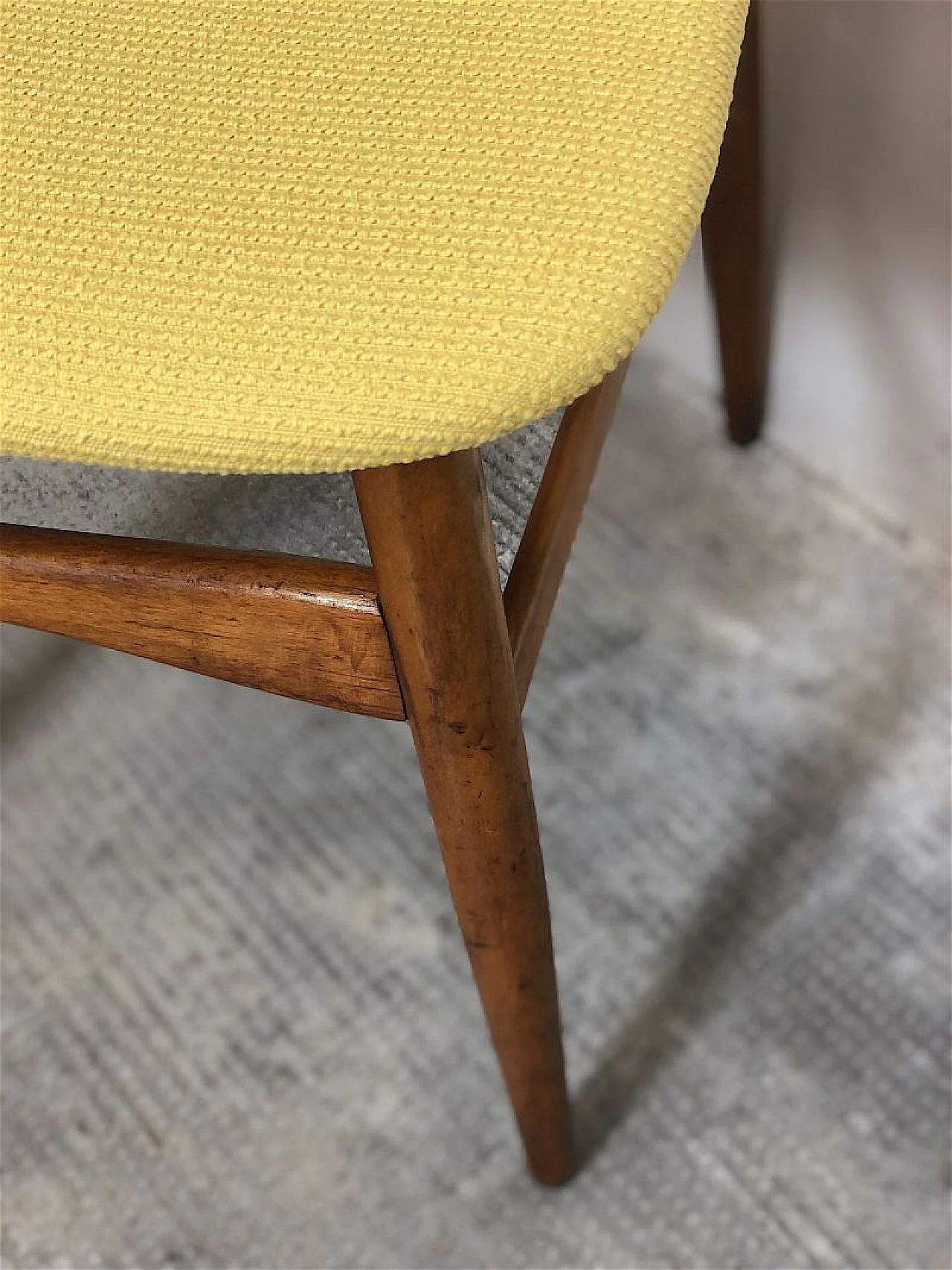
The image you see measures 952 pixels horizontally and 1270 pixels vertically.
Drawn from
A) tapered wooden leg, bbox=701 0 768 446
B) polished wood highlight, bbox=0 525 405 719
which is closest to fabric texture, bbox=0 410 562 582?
polished wood highlight, bbox=0 525 405 719

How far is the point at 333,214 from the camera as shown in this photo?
267 mm

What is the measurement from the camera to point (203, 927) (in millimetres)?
652

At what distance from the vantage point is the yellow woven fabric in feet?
0.82

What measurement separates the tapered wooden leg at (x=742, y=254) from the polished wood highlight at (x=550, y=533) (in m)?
0.14

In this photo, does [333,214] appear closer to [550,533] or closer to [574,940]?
[550,533]

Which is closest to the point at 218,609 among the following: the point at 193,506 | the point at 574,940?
the point at 193,506

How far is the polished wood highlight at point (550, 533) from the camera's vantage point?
387mm

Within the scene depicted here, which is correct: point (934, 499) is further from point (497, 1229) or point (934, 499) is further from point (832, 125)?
point (497, 1229)

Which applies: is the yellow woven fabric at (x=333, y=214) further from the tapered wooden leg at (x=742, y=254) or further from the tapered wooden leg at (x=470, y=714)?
the tapered wooden leg at (x=742, y=254)

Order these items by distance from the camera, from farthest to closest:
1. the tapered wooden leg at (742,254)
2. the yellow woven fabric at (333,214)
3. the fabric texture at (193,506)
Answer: the tapered wooden leg at (742,254) → the fabric texture at (193,506) → the yellow woven fabric at (333,214)

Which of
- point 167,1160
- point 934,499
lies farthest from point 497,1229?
point 934,499

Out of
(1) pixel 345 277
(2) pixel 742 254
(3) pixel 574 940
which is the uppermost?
(1) pixel 345 277

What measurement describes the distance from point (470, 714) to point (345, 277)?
0.39ft

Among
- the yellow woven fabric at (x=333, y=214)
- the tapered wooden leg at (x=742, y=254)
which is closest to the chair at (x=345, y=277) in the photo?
the yellow woven fabric at (x=333, y=214)
